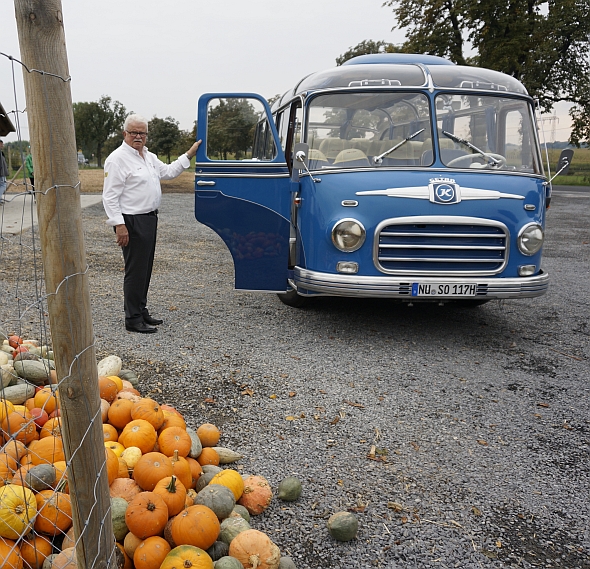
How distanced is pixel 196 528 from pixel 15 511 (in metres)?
0.69

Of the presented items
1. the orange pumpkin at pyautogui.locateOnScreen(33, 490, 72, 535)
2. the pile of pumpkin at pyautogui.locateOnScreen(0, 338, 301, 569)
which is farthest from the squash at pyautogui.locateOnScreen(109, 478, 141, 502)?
the orange pumpkin at pyautogui.locateOnScreen(33, 490, 72, 535)

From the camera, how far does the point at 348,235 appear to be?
536 centimetres

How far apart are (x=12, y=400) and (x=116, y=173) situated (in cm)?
266

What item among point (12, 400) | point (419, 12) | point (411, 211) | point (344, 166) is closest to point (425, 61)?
point (344, 166)

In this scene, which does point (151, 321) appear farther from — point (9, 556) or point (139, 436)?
point (9, 556)

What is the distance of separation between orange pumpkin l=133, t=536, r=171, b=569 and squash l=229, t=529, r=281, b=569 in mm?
276

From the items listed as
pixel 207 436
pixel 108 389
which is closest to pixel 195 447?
pixel 207 436

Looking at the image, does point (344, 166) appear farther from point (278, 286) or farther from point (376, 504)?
point (376, 504)

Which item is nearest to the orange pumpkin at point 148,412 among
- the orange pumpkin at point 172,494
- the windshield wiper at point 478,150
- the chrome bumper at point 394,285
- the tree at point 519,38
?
the orange pumpkin at point 172,494

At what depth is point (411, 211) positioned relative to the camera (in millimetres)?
5312

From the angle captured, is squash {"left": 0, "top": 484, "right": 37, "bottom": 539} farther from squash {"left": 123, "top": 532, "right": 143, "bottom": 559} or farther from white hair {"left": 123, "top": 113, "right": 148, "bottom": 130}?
white hair {"left": 123, "top": 113, "right": 148, "bottom": 130}

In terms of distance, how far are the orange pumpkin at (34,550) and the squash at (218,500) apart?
63 cm

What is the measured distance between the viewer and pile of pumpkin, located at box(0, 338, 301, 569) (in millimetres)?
2189

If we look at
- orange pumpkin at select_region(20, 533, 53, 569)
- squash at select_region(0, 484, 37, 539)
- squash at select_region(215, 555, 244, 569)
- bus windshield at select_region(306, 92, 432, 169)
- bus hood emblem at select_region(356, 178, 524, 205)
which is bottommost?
squash at select_region(215, 555, 244, 569)
